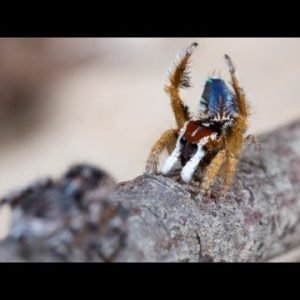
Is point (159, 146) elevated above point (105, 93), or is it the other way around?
point (105, 93)

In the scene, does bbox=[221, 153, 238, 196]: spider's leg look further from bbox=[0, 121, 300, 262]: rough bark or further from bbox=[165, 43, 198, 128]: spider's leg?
bbox=[165, 43, 198, 128]: spider's leg

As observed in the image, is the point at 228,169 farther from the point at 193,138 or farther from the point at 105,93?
the point at 105,93

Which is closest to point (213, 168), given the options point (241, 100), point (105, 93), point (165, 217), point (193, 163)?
point (193, 163)

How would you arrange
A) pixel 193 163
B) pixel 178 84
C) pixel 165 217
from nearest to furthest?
pixel 165 217 → pixel 193 163 → pixel 178 84

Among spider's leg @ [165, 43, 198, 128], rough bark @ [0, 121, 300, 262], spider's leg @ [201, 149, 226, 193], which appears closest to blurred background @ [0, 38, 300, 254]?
rough bark @ [0, 121, 300, 262]

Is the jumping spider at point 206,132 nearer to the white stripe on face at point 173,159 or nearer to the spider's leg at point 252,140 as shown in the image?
the white stripe on face at point 173,159
